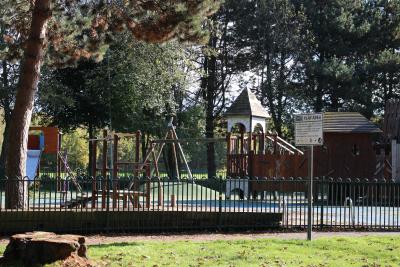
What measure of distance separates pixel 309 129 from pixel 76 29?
8.50m

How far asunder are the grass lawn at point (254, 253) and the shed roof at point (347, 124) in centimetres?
1384

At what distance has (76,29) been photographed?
18.8m

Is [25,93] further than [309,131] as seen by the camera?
Yes

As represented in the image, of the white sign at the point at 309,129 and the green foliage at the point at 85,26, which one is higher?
the green foliage at the point at 85,26

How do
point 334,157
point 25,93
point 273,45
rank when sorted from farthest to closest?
point 273,45 → point 334,157 → point 25,93

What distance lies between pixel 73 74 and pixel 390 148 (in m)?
19.6

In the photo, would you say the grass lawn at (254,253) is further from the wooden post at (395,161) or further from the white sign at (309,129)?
the wooden post at (395,161)

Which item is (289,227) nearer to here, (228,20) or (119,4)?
(119,4)

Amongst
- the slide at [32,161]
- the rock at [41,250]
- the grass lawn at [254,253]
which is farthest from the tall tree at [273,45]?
the rock at [41,250]

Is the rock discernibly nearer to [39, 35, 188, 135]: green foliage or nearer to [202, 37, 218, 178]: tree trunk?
[39, 35, 188, 135]: green foliage

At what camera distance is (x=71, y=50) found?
19109 millimetres

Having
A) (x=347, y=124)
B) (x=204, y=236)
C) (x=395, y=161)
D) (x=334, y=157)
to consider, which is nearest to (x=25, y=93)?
(x=204, y=236)

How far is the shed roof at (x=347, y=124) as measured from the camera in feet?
88.8

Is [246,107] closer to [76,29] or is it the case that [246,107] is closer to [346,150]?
[346,150]
